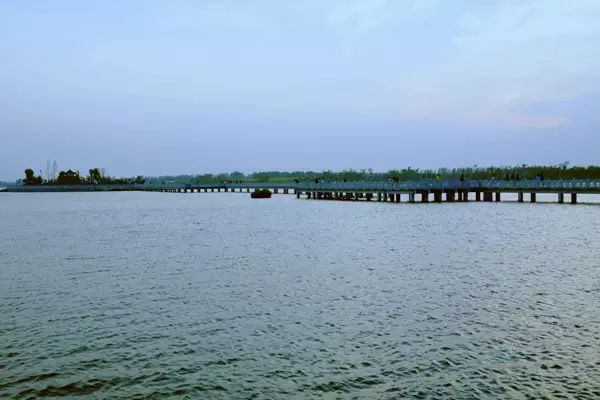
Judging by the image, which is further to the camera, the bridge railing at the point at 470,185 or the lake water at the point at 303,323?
the bridge railing at the point at 470,185

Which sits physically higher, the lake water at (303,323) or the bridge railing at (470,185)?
the bridge railing at (470,185)

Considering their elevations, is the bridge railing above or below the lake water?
above

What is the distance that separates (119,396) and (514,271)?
2106 cm

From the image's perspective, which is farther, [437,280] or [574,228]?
[574,228]

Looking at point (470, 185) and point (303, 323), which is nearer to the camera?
point (303, 323)

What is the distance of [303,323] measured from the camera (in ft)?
59.4

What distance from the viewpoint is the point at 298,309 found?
20094 mm

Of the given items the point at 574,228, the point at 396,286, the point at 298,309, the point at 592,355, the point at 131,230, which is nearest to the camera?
the point at 592,355

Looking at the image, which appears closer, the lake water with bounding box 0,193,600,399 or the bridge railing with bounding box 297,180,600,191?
the lake water with bounding box 0,193,600,399

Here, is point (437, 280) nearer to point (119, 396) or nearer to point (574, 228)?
point (119, 396)

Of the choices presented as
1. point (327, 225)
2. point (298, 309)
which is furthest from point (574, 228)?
point (298, 309)

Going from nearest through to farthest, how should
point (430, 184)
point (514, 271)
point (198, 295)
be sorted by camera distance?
point (198, 295)
point (514, 271)
point (430, 184)

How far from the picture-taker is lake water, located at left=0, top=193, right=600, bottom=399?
12953 millimetres

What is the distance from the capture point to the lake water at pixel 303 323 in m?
13.0
